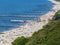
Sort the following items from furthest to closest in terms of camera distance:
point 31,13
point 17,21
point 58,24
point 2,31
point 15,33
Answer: point 31,13 → point 17,21 → point 2,31 → point 15,33 → point 58,24

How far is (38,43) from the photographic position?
25078 mm

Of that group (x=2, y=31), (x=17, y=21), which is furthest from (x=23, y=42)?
(x=17, y=21)

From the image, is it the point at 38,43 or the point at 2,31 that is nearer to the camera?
the point at 38,43

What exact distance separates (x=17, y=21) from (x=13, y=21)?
0.87 m

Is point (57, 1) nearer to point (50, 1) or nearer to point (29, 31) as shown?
point (50, 1)

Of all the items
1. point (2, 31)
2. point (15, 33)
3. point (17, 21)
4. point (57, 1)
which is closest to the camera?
point (15, 33)

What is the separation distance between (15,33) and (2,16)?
71.1 ft

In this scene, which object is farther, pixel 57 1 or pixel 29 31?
pixel 57 1

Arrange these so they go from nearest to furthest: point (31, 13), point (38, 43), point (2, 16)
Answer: point (38, 43) < point (2, 16) < point (31, 13)

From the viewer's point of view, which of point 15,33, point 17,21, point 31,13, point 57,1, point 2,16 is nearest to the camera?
point 15,33

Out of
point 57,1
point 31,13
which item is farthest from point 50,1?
point 31,13

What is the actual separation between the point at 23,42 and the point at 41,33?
296 cm

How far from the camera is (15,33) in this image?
4300cm

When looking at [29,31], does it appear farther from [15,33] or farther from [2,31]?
[2,31]
